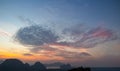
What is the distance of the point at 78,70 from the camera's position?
207 ft

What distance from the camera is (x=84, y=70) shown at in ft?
211

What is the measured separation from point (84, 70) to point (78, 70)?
2624 mm
